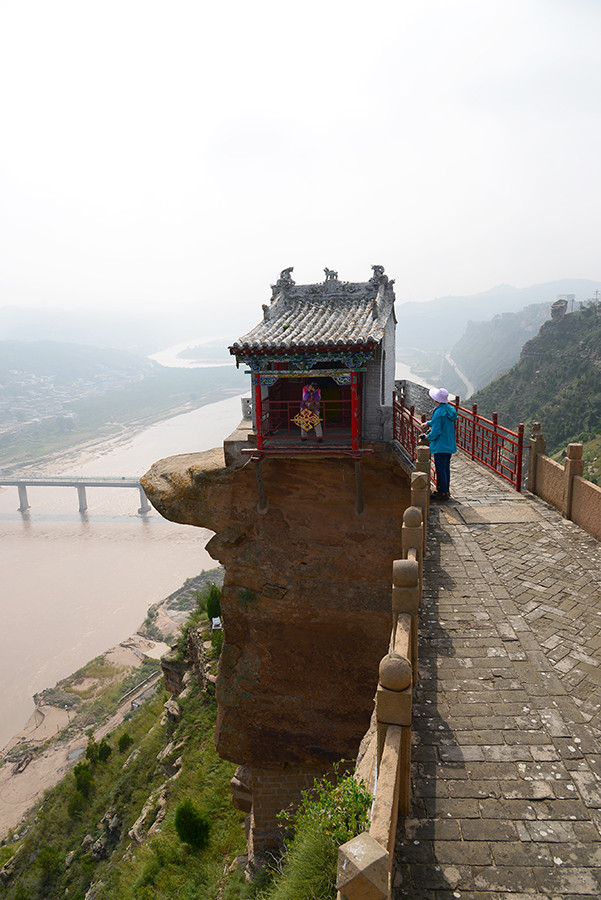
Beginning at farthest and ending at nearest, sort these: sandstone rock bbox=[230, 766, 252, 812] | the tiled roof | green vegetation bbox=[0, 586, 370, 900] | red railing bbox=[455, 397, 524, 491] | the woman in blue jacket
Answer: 1. sandstone rock bbox=[230, 766, 252, 812]
2. green vegetation bbox=[0, 586, 370, 900]
3. the tiled roof
4. red railing bbox=[455, 397, 524, 491]
5. the woman in blue jacket

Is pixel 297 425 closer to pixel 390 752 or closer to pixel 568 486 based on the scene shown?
pixel 568 486

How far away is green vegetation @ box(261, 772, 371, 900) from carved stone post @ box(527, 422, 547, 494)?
8.28 metres

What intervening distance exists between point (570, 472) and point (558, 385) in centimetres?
4398

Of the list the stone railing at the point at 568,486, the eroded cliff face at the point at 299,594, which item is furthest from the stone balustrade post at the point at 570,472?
the eroded cliff face at the point at 299,594

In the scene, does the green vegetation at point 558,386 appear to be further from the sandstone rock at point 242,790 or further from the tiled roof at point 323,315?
the sandstone rock at point 242,790

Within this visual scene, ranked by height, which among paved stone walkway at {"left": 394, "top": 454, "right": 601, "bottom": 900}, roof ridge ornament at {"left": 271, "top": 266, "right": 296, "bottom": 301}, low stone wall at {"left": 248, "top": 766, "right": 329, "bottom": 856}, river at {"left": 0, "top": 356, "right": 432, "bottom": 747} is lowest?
river at {"left": 0, "top": 356, "right": 432, "bottom": 747}

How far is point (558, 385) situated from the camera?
49094 millimetres

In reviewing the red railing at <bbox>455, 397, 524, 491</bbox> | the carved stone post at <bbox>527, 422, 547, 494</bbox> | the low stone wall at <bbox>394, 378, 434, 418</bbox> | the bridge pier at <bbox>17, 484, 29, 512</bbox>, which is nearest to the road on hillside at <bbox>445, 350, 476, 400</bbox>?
the bridge pier at <bbox>17, 484, 29, 512</bbox>

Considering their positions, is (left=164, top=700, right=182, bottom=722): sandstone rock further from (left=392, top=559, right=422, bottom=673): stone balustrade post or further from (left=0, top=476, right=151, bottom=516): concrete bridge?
(left=0, top=476, right=151, bottom=516): concrete bridge

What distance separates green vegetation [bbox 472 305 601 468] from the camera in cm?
4247

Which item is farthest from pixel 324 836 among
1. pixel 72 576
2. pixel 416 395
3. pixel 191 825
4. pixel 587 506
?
pixel 72 576

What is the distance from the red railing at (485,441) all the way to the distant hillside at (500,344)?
360 ft

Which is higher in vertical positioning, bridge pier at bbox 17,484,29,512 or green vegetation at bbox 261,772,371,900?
green vegetation at bbox 261,772,371,900

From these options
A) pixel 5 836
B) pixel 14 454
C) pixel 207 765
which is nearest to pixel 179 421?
pixel 14 454
